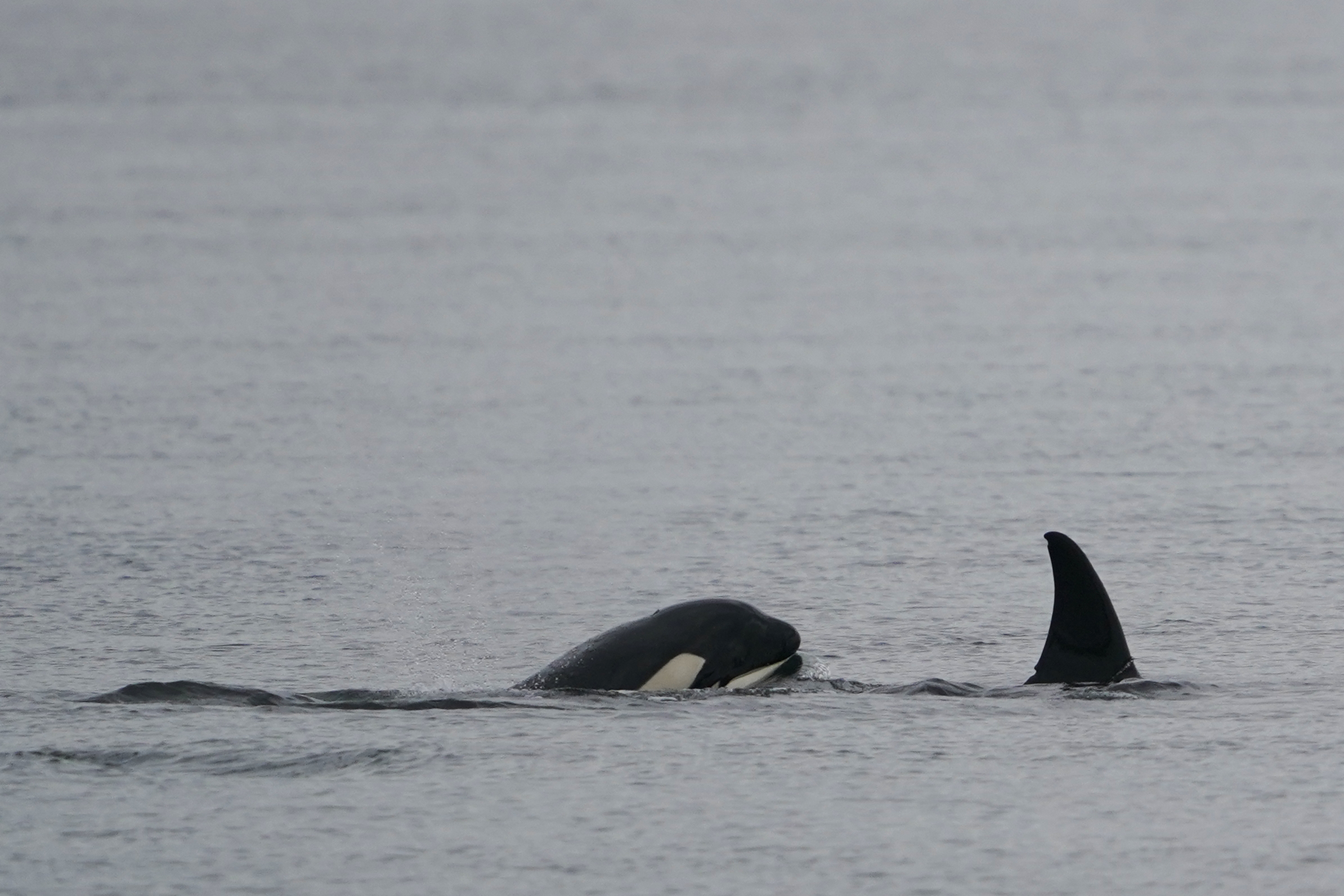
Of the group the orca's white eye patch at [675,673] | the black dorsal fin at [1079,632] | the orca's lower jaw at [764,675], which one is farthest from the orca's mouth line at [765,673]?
the black dorsal fin at [1079,632]

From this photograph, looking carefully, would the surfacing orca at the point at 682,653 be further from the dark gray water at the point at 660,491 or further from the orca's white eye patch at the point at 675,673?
the dark gray water at the point at 660,491

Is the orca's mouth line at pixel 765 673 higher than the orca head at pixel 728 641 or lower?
lower

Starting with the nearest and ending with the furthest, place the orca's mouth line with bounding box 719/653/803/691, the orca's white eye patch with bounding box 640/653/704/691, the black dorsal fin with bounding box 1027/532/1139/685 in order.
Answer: the orca's white eye patch with bounding box 640/653/704/691 < the black dorsal fin with bounding box 1027/532/1139/685 < the orca's mouth line with bounding box 719/653/803/691

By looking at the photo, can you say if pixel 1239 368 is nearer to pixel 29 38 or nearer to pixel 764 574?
pixel 764 574

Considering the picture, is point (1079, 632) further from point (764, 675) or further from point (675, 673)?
point (675, 673)

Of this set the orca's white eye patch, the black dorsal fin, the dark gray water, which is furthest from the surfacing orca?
the black dorsal fin

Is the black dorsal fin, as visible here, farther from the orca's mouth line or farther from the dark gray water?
the orca's mouth line

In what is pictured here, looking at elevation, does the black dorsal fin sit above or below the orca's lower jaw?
above

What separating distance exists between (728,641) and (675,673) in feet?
1.09

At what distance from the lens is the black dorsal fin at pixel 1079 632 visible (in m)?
11.2

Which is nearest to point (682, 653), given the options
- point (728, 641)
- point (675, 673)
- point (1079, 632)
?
point (675, 673)

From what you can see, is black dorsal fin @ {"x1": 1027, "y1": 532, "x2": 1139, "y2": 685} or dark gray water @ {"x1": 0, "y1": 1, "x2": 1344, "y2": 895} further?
black dorsal fin @ {"x1": 1027, "y1": 532, "x2": 1139, "y2": 685}

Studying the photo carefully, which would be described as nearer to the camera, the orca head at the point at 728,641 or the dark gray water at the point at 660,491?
the dark gray water at the point at 660,491

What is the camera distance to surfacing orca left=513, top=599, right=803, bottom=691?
11141 mm
